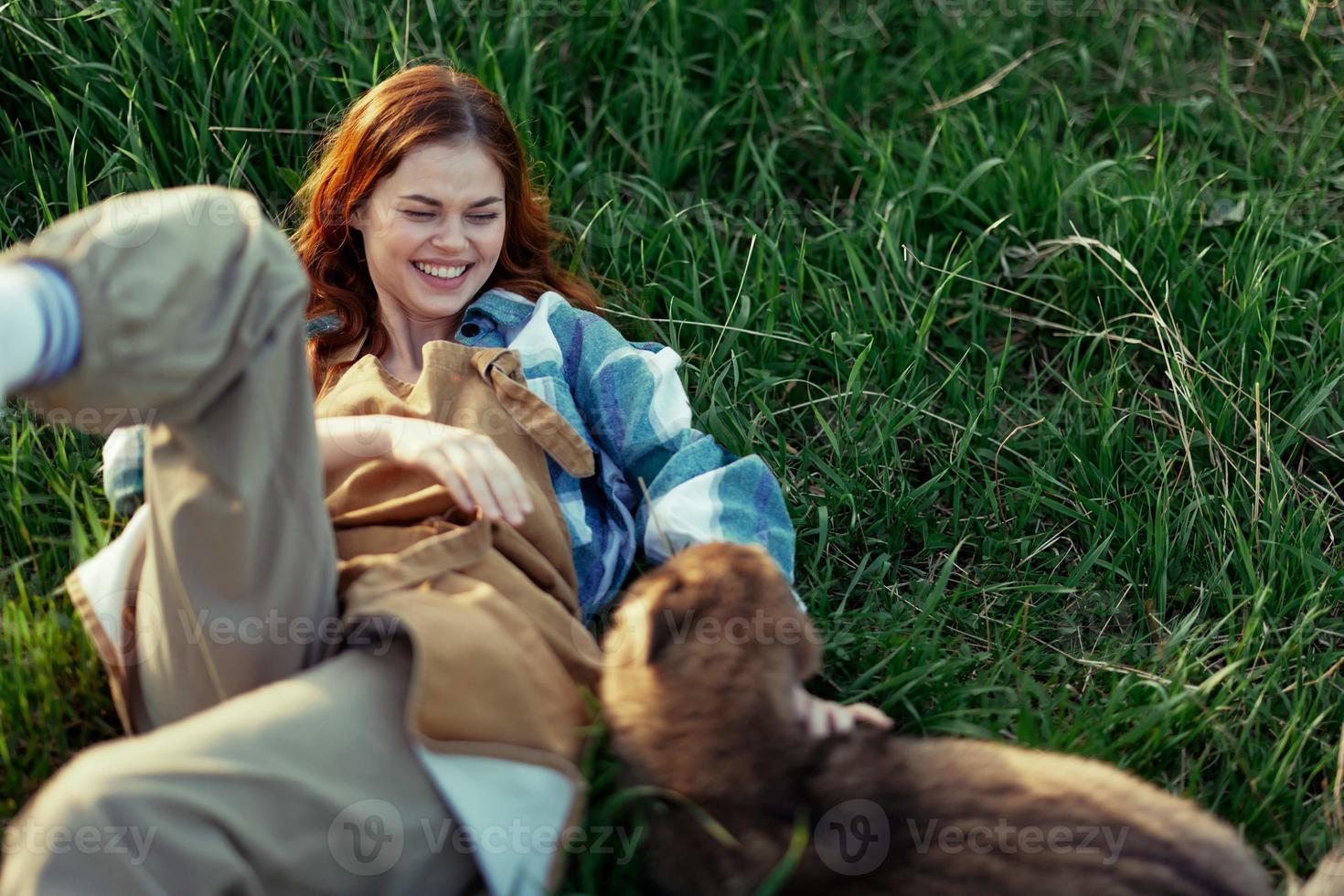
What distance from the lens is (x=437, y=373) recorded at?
245cm

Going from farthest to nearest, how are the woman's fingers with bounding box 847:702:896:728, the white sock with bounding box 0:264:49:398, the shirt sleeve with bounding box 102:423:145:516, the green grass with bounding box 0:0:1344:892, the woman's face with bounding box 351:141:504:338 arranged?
1. the woman's face with bounding box 351:141:504:338
2. the green grass with bounding box 0:0:1344:892
3. the shirt sleeve with bounding box 102:423:145:516
4. the woman's fingers with bounding box 847:702:896:728
5. the white sock with bounding box 0:264:49:398

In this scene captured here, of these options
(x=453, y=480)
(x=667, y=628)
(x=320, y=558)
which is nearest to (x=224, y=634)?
(x=320, y=558)

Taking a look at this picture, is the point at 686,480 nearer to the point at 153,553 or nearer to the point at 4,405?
the point at 153,553

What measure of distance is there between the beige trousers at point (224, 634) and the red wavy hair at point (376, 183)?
2.70ft

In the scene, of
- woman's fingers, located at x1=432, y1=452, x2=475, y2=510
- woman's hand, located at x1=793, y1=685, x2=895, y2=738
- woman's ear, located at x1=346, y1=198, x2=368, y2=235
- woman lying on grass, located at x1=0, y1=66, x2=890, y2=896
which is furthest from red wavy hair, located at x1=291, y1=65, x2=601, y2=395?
woman's hand, located at x1=793, y1=685, x2=895, y2=738

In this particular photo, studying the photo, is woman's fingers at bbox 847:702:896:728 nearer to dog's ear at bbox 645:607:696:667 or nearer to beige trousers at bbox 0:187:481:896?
dog's ear at bbox 645:607:696:667

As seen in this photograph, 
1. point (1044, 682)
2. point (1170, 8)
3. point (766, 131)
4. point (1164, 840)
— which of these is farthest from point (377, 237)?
point (1170, 8)

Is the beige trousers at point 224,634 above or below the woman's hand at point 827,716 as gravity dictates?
above

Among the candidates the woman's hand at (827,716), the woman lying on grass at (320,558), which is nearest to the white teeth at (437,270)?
the woman lying on grass at (320,558)

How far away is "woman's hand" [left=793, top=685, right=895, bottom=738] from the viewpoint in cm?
187

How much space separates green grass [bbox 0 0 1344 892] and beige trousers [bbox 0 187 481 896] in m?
0.49

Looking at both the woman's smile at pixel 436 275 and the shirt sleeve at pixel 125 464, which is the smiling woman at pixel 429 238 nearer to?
the woman's smile at pixel 436 275

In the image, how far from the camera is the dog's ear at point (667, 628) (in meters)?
1.83

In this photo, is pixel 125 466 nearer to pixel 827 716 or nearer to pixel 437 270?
pixel 437 270
